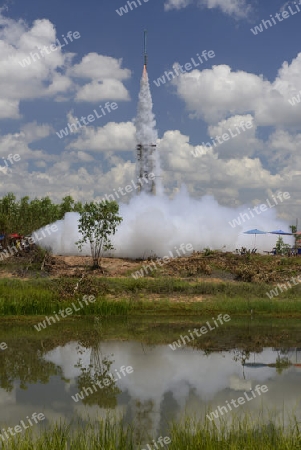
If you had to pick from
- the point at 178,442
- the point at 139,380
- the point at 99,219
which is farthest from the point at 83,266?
the point at 178,442

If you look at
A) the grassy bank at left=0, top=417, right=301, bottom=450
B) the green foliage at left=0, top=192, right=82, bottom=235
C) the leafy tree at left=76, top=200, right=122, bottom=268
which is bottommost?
the grassy bank at left=0, top=417, right=301, bottom=450

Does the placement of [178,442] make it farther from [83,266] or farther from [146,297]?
[83,266]

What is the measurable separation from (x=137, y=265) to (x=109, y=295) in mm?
8808

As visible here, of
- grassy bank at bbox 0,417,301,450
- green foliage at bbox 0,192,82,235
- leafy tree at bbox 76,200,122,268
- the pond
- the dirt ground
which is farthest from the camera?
green foliage at bbox 0,192,82,235

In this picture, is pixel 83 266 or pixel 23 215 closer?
pixel 83 266

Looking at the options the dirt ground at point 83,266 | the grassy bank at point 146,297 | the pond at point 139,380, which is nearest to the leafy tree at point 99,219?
the dirt ground at point 83,266

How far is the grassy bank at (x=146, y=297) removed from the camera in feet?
90.9

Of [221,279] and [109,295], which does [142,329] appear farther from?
[221,279]

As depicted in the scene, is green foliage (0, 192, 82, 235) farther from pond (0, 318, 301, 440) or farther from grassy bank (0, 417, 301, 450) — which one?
grassy bank (0, 417, 301, 450)

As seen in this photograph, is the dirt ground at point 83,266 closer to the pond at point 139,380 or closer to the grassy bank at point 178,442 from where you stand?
the pond at point 139,380

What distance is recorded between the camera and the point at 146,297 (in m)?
31.1

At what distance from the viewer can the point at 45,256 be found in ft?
126

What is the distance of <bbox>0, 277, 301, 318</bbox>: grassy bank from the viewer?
27.7 metres

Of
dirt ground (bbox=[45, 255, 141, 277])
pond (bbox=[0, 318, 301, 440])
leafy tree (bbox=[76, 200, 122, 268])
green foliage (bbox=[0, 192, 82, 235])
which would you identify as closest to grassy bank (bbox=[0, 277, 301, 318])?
dirt ground (bbox=[45, 255, 141, 277])
